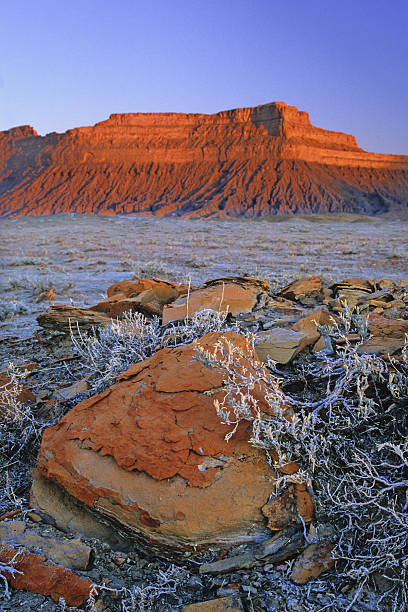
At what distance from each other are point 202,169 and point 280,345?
66.1 meters

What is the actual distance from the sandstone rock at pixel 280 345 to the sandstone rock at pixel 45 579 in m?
1.46

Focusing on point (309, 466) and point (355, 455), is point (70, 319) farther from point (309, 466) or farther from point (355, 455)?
point (355, 455)

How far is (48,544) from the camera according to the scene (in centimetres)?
162

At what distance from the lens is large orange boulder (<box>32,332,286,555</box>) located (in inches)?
62.3

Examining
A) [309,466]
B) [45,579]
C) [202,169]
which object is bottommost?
[45,579]

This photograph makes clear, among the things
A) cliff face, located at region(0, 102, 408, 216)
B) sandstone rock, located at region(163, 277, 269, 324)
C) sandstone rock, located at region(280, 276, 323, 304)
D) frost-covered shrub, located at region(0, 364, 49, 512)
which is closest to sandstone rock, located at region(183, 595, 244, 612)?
frost-covered shrub, located at region(0, 364, 49, 512)

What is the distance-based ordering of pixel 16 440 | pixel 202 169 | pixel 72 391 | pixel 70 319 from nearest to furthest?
1. pixel 16 440
2. pixel 72 391
3. pixel 70 319
4. pixel 202 169

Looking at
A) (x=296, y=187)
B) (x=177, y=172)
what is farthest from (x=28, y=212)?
(x=296, y=187)

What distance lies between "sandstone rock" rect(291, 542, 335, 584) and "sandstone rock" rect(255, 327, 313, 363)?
110 cm

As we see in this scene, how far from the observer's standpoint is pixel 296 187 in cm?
6078

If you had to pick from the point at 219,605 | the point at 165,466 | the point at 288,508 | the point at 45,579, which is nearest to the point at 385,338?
the point at 288,508

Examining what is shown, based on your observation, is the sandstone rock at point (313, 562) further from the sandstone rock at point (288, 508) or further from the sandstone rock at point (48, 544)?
the sandstone rock at point (48, 544)

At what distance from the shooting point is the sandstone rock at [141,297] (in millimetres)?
3879

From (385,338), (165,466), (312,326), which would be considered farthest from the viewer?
(312,326)
